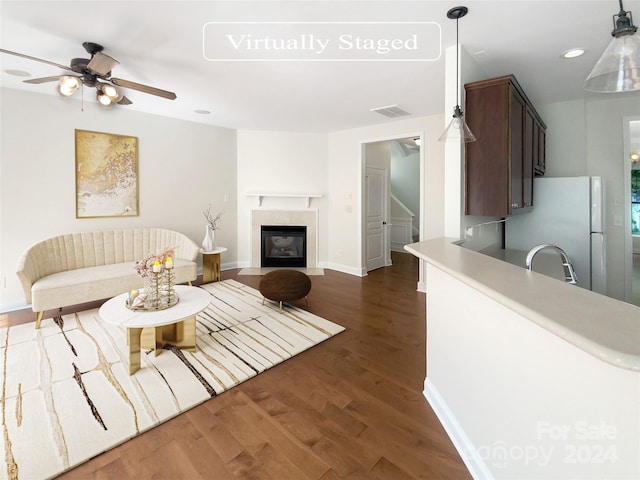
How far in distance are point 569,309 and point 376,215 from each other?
508cm

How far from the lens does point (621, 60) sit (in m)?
1.13

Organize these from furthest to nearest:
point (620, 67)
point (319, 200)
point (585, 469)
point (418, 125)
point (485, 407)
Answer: point (319, 200), point (418, 125), point (485, 407), point (620, 67), point (585, 469)

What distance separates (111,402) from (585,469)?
249 cm

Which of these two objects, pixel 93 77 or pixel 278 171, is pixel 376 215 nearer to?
pixel 278 171

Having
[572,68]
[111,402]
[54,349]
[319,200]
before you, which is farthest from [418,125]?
[54,349]

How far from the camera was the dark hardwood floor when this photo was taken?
1.48 metres

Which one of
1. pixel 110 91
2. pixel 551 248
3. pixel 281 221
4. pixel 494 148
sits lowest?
pixel 551 248

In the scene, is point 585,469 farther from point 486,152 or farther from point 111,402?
point 111,402

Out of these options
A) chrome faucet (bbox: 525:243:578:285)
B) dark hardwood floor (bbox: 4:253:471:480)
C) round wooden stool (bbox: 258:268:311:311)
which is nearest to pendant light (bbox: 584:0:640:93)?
chrome faucet (bbox: 525:243:578:285)

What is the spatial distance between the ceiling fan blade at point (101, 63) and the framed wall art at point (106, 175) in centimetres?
206

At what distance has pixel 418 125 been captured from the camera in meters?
4.45

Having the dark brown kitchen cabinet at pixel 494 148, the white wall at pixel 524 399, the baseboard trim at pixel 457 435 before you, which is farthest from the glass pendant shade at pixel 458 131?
the baseboard trim at pixel 457 435

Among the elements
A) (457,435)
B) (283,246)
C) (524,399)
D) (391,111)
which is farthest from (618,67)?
(283,246)

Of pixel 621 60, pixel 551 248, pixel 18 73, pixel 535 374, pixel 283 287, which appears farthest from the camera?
pixel 283 287
